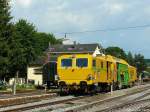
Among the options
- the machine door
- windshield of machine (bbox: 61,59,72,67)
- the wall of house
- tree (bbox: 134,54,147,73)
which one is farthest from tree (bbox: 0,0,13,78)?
tree (bbox: 134,54,147,73)

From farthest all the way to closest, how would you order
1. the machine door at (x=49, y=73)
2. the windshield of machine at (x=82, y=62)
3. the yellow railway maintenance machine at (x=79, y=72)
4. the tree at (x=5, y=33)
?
1. the tree at (x=5, y=33)
2. the machine door at (x=49, y=73)
3. the windshield of machine at (x=82, y=62)
4. the yellow railway maintenance machine at (x=79, y=72)

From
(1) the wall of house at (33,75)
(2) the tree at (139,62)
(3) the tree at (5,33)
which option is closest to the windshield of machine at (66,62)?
(3) the tree at (5,33)

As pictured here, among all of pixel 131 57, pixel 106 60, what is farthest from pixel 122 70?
pixel 131 57

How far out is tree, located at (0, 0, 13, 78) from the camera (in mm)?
53375

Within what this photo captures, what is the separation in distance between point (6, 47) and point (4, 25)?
8.51 feet

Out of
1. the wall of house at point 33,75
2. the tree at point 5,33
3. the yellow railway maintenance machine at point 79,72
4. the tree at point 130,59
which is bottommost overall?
the yellow railway maintenance machine at point 79,72

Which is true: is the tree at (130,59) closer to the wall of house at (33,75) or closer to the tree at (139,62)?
the tree at (139,62)

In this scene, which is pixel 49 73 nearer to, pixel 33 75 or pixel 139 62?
pixel 33 75

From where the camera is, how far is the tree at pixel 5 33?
53375 mm

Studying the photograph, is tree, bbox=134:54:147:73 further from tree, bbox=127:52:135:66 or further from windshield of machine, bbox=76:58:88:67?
windshield of machine, bbox=76:58:88:67

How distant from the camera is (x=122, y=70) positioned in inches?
1921

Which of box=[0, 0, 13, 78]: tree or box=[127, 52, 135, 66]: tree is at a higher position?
box=[127, 52, 135, 66]: tree

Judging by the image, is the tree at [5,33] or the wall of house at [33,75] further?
the wall of house at [33,75]

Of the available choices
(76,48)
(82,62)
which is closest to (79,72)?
(82,62)
